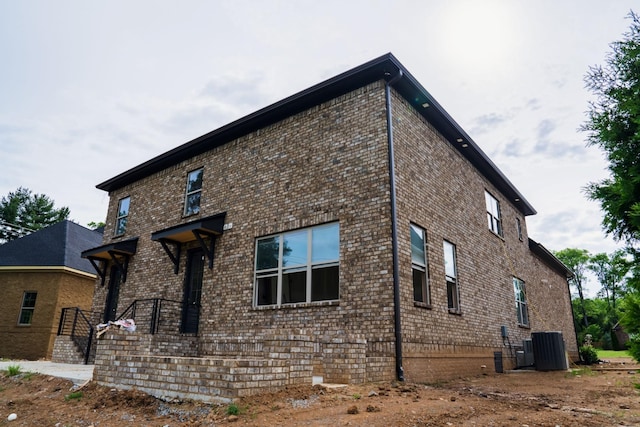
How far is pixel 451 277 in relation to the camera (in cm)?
1042

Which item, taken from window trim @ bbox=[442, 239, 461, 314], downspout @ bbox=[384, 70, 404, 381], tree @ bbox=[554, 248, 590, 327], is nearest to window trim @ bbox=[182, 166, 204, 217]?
downspout @ bbox=[384, 70, 404, 381]

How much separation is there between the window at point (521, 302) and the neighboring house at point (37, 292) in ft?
64.7

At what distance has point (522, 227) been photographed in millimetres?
18047

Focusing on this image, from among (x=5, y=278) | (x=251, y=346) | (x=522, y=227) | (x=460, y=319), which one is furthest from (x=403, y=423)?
(x=5, y=278)

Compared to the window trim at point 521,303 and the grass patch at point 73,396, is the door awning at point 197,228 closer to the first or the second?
the grass patch at point 73,396

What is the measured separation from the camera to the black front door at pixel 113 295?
14359 mm

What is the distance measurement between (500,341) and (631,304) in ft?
32.6

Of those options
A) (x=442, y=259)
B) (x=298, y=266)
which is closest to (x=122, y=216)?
(x=298, y=266)

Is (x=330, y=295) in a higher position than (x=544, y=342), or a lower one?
higher

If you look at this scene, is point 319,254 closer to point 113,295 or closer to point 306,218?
point 306,218

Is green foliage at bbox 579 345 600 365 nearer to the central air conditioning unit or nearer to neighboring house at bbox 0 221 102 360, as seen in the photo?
the central air conditioning unit

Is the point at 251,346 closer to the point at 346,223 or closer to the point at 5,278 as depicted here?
the point at 346,223

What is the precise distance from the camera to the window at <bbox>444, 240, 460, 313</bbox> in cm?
1015

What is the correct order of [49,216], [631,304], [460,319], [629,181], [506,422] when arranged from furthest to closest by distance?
[49,216]
[460,319]
[506,422]
[629,181]
[631,304]
